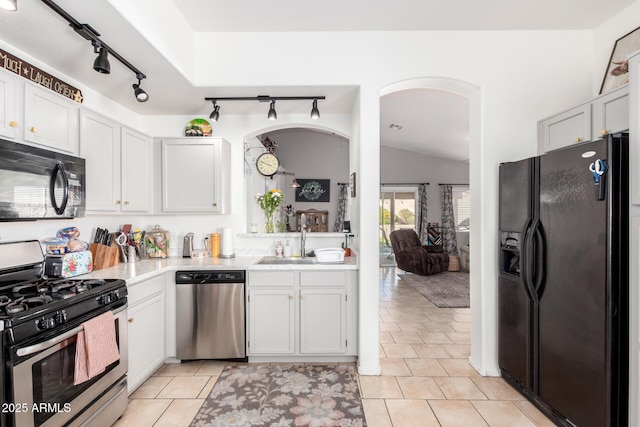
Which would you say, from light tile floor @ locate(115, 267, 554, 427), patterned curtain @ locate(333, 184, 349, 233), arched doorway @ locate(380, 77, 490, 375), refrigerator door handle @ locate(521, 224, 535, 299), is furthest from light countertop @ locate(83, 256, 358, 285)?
patterned curtain @ locate(333, 184, 349, 233)

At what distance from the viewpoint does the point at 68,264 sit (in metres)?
2.27

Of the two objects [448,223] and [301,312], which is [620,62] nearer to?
[301,312]

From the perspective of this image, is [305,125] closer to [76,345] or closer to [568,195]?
[568,195]

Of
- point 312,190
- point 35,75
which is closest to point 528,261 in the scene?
point 35,75

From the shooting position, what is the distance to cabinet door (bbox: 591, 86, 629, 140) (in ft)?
6.40

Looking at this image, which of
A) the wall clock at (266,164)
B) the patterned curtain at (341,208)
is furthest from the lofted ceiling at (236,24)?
the patterned curtain at (341,208)

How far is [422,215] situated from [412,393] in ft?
21.1

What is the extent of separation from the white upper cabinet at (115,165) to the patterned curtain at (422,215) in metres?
6.86

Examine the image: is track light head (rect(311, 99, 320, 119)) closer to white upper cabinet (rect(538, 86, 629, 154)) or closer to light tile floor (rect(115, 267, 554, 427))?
white upper cabinet (rect(538, 86, 629, 154))

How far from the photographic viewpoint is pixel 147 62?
2379mm

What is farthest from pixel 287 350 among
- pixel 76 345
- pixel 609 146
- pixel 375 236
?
pixel 609 146

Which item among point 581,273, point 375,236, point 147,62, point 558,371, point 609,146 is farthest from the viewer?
point 375,236

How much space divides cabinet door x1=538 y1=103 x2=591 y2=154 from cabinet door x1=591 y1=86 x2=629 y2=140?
0.05 metres

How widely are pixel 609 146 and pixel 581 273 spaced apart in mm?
731
